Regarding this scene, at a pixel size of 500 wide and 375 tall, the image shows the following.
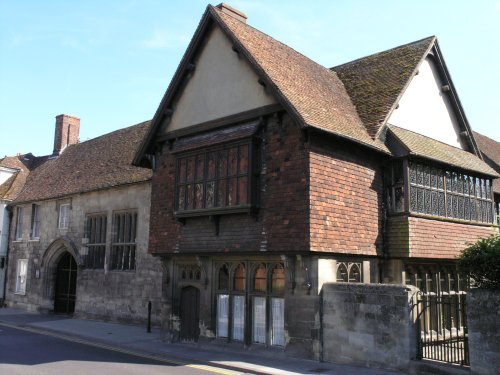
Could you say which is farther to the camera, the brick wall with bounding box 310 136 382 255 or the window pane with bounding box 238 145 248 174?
the window pane with bounding box 238 145 248 174

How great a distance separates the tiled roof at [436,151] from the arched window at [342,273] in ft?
11.7

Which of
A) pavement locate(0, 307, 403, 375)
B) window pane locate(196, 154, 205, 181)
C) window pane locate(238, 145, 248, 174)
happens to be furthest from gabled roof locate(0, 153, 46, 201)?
window pane locate(238, 145, 248, 174)

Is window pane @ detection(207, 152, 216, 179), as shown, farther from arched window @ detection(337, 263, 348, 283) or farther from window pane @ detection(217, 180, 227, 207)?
arched window @ detection(337, 263, 348, 283)

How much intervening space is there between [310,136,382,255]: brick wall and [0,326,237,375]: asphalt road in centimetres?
417

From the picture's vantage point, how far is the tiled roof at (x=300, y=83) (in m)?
12.8

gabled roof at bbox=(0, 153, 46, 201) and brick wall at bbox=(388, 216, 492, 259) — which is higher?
gabled roof at bbox=(0, 153, 46, 201)

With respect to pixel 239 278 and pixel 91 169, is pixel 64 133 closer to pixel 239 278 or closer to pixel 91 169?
pixel 91 169

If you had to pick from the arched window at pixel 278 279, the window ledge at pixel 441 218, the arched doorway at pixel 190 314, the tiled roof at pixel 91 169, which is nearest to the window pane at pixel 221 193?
the arched window at pixel 278 279

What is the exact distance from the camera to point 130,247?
21.5 meters

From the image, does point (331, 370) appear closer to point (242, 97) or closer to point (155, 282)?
point (242, 97)

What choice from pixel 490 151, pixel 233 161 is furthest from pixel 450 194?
pixel 490 151

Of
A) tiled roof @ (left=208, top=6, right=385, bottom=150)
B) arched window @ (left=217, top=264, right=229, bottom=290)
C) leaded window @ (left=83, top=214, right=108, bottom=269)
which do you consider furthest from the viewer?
leaded window @ (left=83, top=214, right=108, bottom=269)

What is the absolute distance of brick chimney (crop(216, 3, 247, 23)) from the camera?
1630 cm

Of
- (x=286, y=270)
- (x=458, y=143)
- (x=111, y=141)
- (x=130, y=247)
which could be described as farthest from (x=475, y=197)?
(x=111, y=141)
